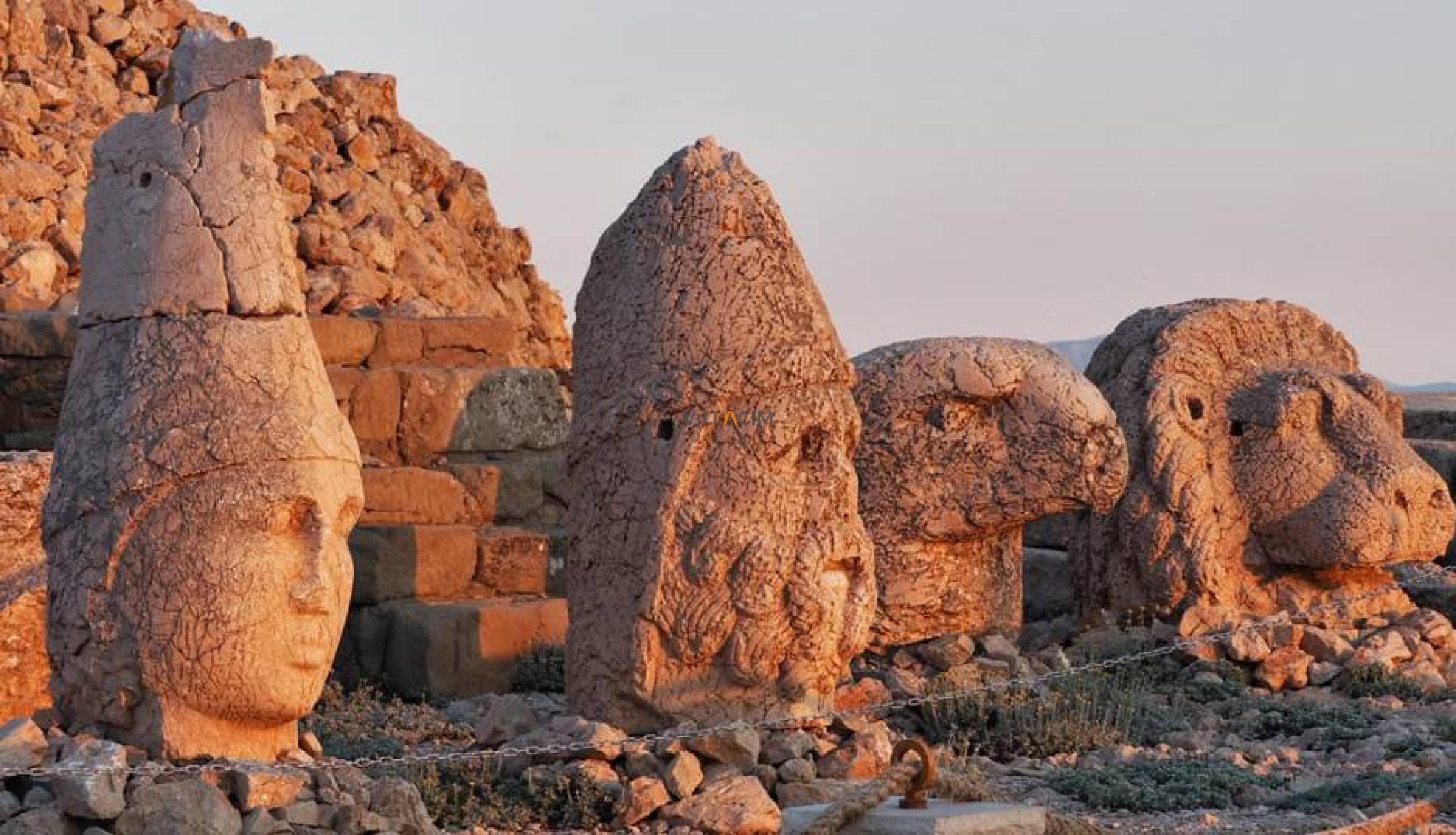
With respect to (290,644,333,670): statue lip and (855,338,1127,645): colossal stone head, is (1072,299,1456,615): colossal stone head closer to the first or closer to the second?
(855,338,1127,645): colossal stone head

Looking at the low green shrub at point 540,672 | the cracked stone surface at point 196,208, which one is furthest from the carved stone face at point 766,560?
the low green shrub at point 540,672

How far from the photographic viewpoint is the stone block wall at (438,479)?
9992 mm

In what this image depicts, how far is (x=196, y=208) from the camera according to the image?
6.92m

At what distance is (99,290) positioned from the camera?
7023 mm

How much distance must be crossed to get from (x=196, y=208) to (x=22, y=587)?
250cm

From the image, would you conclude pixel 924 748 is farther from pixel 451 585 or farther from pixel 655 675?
pixel 451 585

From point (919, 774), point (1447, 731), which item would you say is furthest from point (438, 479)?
point (919, 774)

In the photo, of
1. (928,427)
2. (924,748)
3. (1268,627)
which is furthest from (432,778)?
(1268,627)

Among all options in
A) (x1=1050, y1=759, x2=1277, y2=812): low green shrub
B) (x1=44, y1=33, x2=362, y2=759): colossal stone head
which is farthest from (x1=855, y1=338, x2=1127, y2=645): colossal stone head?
(x1=44, y1=33, x2=362, y2=759): colossal stone head

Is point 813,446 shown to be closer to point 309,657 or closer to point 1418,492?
point 309,657

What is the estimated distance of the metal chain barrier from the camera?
20.0 feet

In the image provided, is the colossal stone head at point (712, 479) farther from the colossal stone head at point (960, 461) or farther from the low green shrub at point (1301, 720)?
the low green shrub at point (1301, 720)

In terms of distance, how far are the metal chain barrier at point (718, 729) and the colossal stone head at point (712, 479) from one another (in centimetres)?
23

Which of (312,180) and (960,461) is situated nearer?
(960,461)
